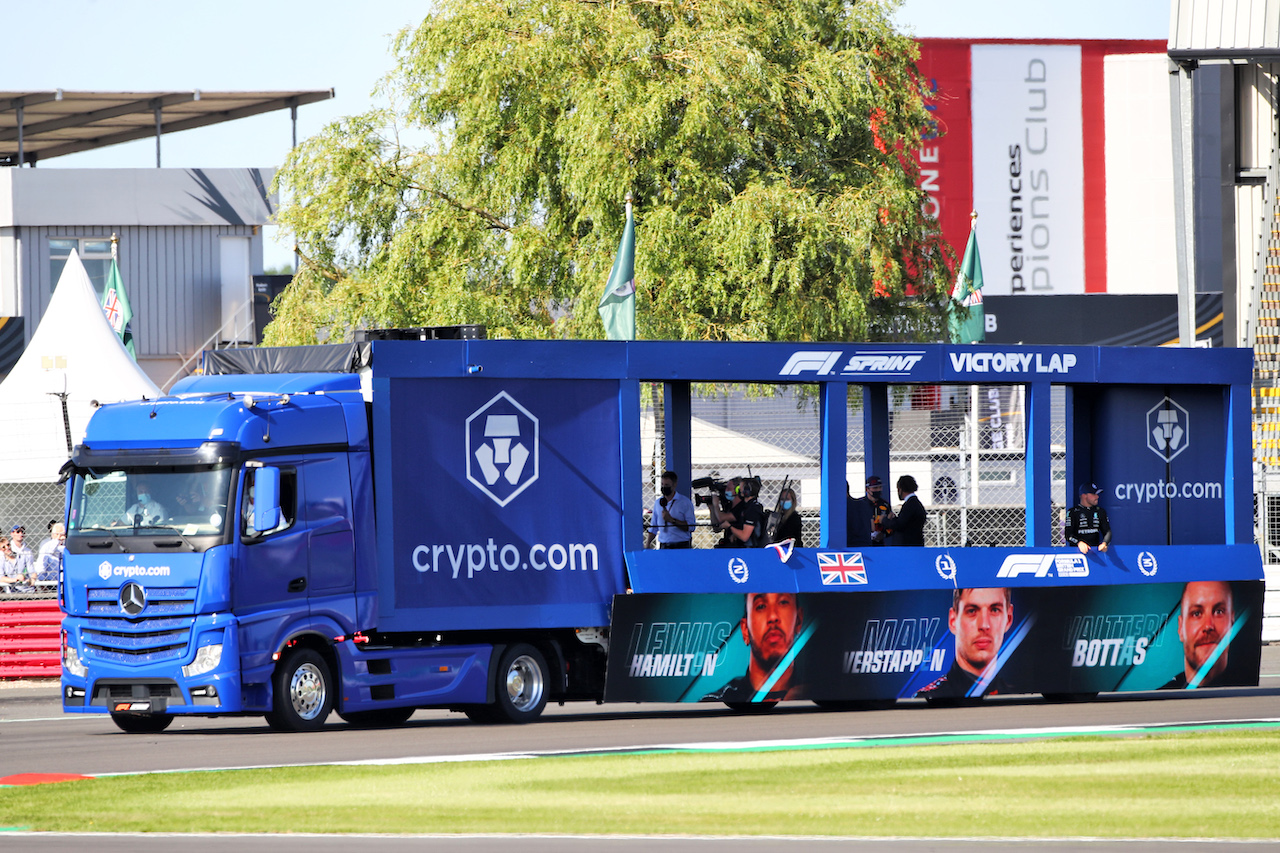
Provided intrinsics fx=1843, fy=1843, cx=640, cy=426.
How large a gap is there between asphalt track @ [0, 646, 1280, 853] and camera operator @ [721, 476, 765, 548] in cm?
166

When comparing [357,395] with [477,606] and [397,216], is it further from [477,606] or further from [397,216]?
[397,216]

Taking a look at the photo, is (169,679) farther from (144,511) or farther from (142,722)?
(142,722)

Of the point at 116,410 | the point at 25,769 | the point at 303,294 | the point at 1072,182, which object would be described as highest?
the point at 1072,182

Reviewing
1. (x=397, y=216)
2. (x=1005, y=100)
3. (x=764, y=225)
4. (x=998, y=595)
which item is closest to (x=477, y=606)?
(x=998, y=595)

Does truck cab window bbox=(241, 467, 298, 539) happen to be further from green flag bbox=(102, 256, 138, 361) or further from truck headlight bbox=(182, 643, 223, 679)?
green flag bbox=(102, 256, 138, 361)

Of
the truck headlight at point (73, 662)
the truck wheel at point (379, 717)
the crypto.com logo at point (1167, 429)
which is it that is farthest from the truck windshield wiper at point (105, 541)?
the crypto.com logo at point (1167, 429)

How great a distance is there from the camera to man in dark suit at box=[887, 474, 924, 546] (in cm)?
1789

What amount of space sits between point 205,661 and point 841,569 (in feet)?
19.5

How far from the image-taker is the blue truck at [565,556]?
15141 millimetres

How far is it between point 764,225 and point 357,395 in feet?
50.1

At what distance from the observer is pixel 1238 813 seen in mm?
10047

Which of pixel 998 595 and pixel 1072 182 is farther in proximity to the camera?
pixel 1072 182

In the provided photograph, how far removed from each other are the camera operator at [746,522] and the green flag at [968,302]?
51.7 feet

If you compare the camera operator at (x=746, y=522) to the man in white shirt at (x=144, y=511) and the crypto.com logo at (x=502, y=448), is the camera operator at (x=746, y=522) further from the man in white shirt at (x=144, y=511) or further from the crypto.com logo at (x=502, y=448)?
the man in white shirt at (x=144, y=511)
